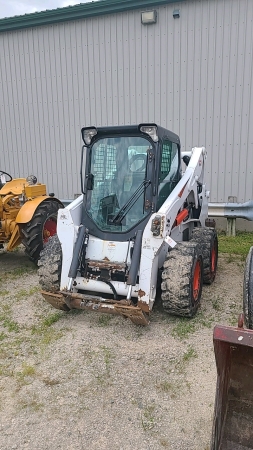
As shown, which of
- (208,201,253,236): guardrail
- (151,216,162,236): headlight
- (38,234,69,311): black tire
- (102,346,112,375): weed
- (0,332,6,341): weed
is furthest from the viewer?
(208,201,253,236): guardrail

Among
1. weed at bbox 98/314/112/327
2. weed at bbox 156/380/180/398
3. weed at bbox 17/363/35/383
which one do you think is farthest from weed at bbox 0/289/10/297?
weed at bbox 156/380/180/398

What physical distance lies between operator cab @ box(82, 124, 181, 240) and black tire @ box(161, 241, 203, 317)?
0.51m

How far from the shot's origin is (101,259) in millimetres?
3945

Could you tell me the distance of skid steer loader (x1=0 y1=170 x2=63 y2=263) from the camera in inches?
210

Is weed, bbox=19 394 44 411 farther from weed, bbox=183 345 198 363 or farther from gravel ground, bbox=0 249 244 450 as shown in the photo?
weed, bbox=183 345 198 363

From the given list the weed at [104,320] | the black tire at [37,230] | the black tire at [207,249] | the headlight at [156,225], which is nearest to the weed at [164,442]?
the weed at [104,320]

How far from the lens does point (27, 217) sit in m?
5.25

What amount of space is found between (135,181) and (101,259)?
940 millimetres

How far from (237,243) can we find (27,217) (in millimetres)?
3964

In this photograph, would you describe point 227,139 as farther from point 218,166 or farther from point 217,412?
point 217,412

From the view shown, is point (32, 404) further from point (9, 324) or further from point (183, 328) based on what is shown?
point (183, 328)

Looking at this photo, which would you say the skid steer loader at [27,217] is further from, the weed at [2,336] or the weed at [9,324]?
the weed at [2,336]

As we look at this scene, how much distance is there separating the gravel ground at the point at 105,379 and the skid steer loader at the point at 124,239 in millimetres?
269

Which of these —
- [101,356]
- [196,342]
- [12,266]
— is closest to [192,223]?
[196,342]
